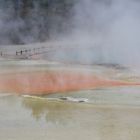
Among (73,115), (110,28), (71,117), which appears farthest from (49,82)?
(110,28)

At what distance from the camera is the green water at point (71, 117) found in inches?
278

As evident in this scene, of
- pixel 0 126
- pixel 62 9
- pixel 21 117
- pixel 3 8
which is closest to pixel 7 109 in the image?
pixel 21 117

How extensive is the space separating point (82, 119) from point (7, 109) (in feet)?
5.23

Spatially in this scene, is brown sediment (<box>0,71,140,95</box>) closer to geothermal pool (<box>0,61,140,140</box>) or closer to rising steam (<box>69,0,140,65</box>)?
geothermal pool (<box>0,61,140,140</box>)

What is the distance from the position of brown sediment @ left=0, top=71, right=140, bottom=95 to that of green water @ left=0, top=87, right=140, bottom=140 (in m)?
0.94

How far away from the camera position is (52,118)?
26.7ft

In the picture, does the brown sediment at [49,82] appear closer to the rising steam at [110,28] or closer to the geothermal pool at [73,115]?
the geothermal pool at [73,115]

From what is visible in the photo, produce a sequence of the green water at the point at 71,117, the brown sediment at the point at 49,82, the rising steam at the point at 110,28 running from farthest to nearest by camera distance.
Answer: the rising steam at the point at 110,28, the brown sediment at the point at 49,82, the green water at the point at 71,117

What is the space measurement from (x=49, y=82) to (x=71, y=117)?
4.58 metres

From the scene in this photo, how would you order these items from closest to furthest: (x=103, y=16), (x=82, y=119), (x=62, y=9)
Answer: (x=82, y=119)
(x=103, y=16)
(x=62, y=9)

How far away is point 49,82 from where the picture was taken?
41.7ft

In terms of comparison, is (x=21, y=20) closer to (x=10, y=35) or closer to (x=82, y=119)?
(x=10, y=35)

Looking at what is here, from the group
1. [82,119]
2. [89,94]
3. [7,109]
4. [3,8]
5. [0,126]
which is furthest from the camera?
[3,8]

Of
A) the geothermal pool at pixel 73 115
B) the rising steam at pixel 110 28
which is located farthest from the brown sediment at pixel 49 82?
the rising steam at pixel 110 28
